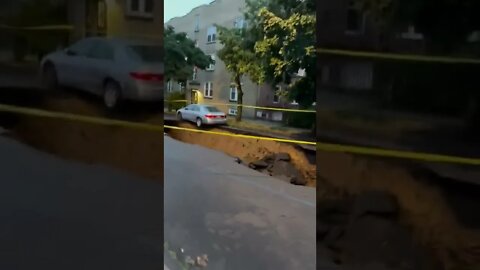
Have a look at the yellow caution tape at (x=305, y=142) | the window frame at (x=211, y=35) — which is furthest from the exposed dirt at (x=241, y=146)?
the window frame at (x=211, y=35)

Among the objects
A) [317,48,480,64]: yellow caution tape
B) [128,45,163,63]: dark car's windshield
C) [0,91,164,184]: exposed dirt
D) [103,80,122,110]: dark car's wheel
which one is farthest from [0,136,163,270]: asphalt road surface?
[317,48,480,64]: yellow caution tape

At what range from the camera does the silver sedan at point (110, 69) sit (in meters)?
0.92

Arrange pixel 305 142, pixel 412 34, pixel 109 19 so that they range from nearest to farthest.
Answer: pixel 412 34, pixel 109 19, pixel 305 142

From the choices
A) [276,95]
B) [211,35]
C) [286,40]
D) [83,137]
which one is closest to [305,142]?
[276,95]

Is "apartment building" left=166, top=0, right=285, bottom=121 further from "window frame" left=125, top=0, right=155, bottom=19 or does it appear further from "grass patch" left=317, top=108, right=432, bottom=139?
"grass patch" left=317, top=108, right=432, bottom=139

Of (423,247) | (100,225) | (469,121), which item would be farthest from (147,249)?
(469,121)

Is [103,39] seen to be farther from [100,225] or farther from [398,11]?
[398,11]

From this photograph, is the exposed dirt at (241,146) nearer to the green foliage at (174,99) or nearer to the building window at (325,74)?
the green foliage at (174,99)

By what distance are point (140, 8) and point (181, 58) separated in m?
0.22

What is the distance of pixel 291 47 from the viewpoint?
40.5 inches

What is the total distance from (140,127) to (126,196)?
150 mm

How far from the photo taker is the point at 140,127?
933 millimetres

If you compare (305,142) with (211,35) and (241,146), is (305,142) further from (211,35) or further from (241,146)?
(211,35)

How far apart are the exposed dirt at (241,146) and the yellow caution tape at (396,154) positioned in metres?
0.18
